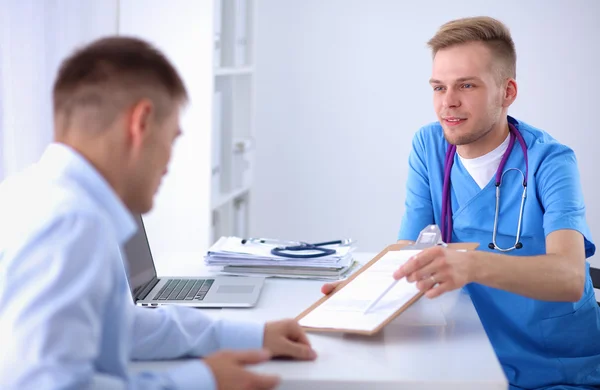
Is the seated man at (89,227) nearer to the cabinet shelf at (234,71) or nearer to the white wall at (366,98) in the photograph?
the cabinet shelf at (234,71)

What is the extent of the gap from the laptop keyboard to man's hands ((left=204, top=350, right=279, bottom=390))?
601 millimetres

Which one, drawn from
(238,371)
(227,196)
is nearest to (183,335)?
(238,371)

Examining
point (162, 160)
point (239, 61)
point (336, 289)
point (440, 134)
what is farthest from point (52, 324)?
point (239, 61)

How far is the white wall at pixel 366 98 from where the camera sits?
376 centimetres

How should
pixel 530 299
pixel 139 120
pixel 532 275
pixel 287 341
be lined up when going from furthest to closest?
pixel 530 299 → pixel 532 275 → pixel 287 341 → pixel 139 120

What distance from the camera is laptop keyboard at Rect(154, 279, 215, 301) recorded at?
1.56m

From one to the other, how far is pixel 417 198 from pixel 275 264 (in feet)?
1.43

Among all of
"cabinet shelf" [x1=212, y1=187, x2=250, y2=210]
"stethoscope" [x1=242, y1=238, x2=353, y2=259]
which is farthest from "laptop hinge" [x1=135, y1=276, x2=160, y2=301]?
"cabinet shelf" [x1=212, y1=187, x2=250, y2=210]

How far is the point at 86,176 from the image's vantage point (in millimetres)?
869

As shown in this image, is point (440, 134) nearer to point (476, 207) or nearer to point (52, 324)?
point (476, 207)

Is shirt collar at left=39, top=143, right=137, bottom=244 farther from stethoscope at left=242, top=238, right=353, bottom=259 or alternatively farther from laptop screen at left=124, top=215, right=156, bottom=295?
stethoscope at left=242, top=238, right=353, bottom=259

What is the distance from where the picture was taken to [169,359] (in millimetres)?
1200

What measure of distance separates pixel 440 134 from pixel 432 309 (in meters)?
0.65

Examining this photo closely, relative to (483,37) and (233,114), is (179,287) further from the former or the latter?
(233,114)
